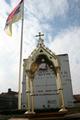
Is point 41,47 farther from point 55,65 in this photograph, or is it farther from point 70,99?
point 70,99

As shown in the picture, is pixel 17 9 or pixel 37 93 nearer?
pixel 17 9

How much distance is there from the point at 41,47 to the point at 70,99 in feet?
37.7

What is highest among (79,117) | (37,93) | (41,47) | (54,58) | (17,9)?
(17,9)

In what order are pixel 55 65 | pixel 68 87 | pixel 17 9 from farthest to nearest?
1. pixel 68 87
2. pixel 17 9
3. pixel 55 65

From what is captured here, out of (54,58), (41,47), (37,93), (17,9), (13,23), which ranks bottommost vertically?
(37,93)

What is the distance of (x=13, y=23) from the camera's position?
1853 centimetres

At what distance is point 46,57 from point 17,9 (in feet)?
34.8

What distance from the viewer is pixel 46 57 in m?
11.1

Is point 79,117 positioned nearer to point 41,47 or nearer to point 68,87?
point 41,47

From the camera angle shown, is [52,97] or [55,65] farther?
[52,97]

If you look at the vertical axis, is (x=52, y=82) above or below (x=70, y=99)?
above

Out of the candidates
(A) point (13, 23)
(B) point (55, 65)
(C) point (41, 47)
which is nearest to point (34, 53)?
(C) point (41, 47)

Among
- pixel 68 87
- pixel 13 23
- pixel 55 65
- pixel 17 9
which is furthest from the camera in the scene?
pixel 68 87

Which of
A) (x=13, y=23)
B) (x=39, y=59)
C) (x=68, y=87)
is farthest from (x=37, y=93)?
(x=39, y=59)
